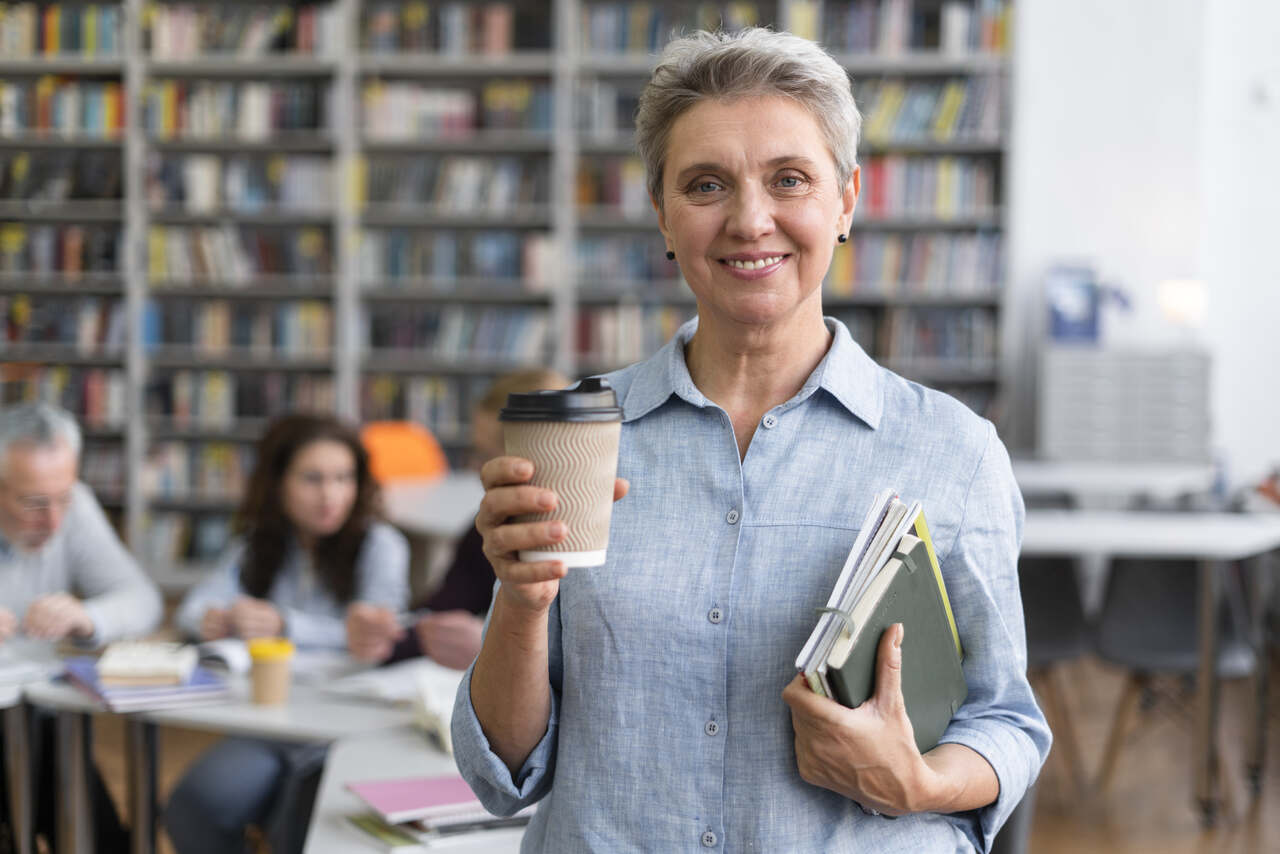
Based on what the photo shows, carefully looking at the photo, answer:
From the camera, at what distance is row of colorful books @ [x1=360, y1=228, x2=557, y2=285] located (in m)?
6.52

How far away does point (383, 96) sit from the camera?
650 cm

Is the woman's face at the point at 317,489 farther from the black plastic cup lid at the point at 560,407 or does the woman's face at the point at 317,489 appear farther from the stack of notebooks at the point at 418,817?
the black plastic cup lid at the point at 560,407

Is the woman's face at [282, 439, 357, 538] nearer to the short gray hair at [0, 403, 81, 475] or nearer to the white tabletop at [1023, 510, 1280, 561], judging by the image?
the short gray hair at [0, 403, 81, 475]

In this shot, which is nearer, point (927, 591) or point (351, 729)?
point (927, 591)

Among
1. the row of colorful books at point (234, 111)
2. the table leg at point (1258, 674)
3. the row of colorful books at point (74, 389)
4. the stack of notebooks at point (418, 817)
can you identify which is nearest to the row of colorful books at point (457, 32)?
the row of colorful books at point (234, 111)

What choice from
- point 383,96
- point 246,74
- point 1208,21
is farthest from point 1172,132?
point 246,74

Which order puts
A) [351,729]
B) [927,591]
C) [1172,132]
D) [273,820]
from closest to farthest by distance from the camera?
[927,591] < [351,729] < [273,820] < [1172,132]

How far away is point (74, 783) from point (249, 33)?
5.09 meters

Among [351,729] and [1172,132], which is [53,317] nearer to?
[351,729]

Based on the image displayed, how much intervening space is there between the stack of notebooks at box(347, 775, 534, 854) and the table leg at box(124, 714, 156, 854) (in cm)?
88

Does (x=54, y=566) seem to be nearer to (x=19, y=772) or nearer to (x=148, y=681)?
(x=19, y=772)

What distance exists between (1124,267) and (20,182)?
236 inches

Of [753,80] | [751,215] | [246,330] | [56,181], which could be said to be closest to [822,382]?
[751,215]

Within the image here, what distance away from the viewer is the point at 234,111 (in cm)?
657
